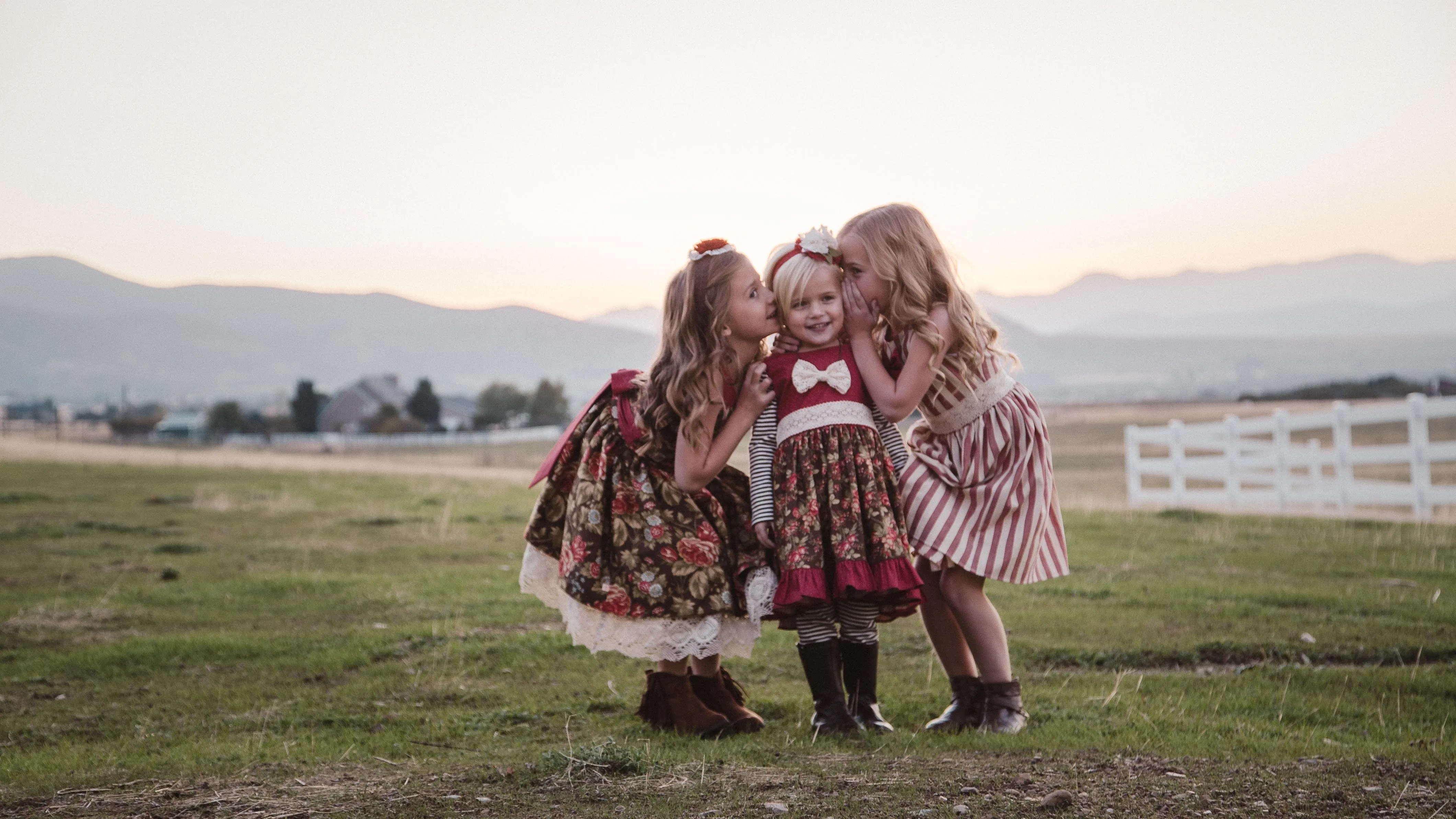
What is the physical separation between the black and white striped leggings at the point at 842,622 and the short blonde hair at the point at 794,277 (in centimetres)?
105

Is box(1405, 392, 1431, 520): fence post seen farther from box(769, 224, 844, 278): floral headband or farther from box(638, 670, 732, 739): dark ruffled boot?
box(638, 670, 732, 739): dark ruffled boot

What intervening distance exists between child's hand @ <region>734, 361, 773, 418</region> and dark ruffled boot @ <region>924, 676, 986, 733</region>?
4.08 feet

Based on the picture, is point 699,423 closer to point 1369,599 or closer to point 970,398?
point 970,398

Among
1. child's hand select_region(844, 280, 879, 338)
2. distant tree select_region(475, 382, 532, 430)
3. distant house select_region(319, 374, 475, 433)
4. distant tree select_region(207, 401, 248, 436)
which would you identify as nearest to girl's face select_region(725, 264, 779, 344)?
child's hand select_region(844, 280, 879, 338)

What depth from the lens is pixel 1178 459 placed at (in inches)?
529

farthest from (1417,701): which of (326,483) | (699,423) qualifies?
(326,483)

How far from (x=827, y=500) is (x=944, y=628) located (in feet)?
2.41

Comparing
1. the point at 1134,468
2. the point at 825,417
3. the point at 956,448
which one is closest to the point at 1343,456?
the point at 1134,468

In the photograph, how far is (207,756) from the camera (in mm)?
3748

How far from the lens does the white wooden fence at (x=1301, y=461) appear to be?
1059 centimetres

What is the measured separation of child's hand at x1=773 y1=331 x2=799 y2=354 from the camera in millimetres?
3977

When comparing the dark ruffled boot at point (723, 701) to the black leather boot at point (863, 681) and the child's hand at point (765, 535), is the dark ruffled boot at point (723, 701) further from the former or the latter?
the child's hand at point (765, 535)

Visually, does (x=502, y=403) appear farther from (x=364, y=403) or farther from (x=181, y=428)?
(x=364, y=403)

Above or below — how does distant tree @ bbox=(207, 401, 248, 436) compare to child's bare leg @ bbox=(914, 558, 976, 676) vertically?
above
